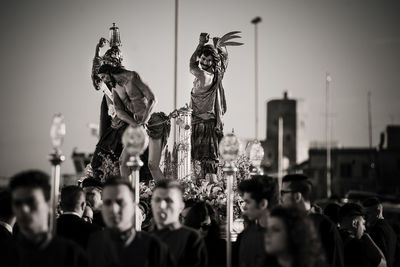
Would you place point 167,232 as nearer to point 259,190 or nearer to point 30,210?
point 259,190

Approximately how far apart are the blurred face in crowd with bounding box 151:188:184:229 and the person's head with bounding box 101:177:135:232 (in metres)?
0.42

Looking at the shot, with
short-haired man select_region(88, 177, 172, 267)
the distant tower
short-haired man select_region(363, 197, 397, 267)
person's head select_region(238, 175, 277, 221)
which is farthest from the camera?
the distant tower

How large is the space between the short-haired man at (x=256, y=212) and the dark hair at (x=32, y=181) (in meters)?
2.28

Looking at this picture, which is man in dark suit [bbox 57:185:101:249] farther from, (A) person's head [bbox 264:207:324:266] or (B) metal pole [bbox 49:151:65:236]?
(A) person's head [bbox 264:207:324:266]

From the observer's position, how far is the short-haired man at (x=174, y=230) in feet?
21.8

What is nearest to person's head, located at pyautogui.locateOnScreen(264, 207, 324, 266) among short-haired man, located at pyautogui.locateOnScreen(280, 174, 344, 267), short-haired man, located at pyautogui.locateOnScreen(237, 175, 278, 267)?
short-haired man, located at pyautogui.locateOnScreen(237, 175, 278, 267)

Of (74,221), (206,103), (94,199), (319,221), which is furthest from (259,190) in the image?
(206,103)

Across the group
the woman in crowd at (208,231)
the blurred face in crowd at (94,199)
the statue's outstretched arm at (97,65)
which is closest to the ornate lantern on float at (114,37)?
the statue's outstretched arm at (97,65)

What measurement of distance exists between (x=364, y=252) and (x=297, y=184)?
192 centimetres

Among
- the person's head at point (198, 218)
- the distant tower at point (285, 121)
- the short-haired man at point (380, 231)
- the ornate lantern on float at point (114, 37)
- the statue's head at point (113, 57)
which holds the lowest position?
the short-haired man at point (380, 231)

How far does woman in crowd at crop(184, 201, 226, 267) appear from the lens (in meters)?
8.57

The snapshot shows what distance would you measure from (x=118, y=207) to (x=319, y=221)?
270 centimetres

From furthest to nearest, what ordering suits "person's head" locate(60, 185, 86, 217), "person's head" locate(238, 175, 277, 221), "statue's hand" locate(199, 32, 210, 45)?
"statue's hand" locate(199, 32, 210, 45)
"person's head" locate(60, 185, 86, 217)
"person's head" locate(238, 175, 277, 221)

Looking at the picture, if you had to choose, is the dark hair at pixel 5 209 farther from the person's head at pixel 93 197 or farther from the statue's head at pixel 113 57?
the statue's head at pixel 113 57
